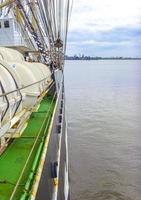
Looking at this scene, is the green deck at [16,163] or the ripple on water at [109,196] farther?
the ripple on water at [109,196]

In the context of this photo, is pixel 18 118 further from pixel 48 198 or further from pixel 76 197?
pixel 76 197

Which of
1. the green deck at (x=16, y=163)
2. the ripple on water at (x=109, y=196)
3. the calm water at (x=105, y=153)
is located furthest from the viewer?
the calm water at (x=105, y=153)

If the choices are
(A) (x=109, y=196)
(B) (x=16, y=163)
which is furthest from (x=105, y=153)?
(B) (x=16, y=163)

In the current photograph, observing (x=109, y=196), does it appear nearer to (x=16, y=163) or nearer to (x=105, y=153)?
(x=105, y=153)

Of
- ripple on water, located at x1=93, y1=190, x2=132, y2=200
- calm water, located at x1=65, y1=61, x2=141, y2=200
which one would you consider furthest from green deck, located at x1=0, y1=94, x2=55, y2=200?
calm water, located at x1=65, y1=61, x2=141, y2=200

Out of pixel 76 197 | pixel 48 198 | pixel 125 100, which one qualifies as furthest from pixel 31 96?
pixel 125 100

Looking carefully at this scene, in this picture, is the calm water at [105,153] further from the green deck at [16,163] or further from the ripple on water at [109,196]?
the green deck at [16,163]

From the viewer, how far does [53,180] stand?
7.07m

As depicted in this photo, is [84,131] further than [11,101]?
Yes

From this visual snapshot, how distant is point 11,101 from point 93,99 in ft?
152

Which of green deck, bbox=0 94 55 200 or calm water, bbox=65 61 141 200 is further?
calm water, bbox=65 61 141 200

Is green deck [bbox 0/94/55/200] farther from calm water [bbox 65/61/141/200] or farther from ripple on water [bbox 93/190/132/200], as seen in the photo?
calm water [bbox 65/61/141/200]

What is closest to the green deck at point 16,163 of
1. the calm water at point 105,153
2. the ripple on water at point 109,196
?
the ripple on water at point 109,196

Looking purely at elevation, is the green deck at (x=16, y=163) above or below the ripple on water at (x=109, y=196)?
above
